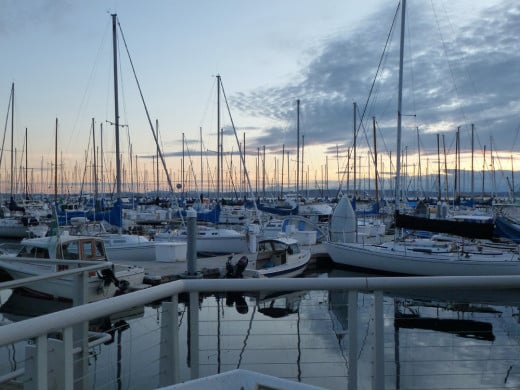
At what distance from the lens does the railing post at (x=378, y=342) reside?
312 cm

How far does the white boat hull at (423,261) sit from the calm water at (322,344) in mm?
1161

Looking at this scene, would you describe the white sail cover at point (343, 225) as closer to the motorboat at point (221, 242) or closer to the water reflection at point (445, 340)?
the motorboat at point (221, 242)

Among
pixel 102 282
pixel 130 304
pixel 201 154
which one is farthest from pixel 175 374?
pixel 201 154

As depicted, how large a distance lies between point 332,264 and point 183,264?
6.92 meters

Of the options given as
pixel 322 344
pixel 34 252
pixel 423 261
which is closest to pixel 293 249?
pixel 423 261

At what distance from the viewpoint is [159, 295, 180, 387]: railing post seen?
3072 mm

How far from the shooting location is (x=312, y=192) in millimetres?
111375

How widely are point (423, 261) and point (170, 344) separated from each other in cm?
1623

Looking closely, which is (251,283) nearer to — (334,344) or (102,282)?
(334,344)

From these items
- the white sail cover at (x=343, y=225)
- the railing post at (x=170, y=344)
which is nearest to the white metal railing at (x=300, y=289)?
the railing post at (x=170, y=344)

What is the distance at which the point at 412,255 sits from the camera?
18125mm

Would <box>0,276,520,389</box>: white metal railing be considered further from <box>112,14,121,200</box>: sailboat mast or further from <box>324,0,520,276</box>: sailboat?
<box>112,14,121,200</box>: sailboat mast

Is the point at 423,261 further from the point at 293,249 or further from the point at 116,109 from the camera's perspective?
the point at 116,109

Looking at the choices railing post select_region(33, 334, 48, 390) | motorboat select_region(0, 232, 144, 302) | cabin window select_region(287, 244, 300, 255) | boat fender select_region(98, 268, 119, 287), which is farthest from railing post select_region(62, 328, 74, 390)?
cabin window select_region(287, 244, 300, 255)
